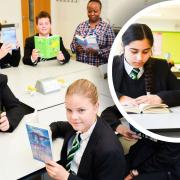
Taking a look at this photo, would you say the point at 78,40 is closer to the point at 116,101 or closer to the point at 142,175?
the point at 142,175

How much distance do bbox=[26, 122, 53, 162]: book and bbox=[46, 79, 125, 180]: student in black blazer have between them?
4 centimetres

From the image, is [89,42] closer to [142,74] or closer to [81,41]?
[81,41]

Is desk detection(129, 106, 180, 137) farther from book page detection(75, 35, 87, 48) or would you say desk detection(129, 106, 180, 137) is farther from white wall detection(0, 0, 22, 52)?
white wall detection(0, 0, 22, 52)

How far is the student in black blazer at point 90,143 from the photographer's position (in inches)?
32.3

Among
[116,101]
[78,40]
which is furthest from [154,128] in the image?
[78,40]

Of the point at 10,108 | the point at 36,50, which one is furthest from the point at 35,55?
the point at 10,108

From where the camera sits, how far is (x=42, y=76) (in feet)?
6.15

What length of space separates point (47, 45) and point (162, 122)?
1.51 m

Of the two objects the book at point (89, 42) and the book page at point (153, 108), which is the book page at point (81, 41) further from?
the book page at point (153, 108)

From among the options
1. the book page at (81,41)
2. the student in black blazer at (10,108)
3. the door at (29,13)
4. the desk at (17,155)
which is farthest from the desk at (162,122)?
the door at (29,13)

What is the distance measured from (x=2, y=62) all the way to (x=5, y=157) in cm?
125

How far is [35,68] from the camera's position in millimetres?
2068

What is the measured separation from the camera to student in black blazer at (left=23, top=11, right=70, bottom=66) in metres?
1.91

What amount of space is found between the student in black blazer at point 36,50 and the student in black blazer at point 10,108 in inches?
27.2
